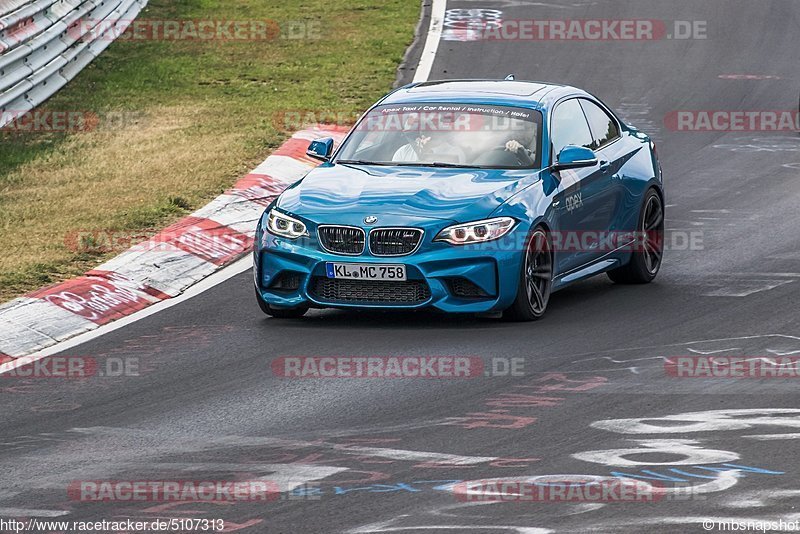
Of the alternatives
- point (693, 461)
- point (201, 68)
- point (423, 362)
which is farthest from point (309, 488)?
point (201, 68)

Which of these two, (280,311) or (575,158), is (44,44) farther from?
(575,158)

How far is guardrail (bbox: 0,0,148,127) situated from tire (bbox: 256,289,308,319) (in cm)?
758

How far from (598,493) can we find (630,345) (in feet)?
11.2

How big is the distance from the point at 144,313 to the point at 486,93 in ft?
9.96

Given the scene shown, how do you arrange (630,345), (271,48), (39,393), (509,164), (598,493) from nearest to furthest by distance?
(598,493) < (39,393) < (630,345) < (509,164) < (271,48)

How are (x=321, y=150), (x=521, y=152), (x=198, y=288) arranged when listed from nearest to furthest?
1. (x=521, y=152)
2. (x=321, y=150)
3. (x=198, y=288)

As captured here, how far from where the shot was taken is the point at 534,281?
445 inches

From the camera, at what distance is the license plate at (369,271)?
10.9 metres

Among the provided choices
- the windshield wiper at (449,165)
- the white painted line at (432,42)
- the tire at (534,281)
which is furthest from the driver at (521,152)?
the white painted line at (432,42)

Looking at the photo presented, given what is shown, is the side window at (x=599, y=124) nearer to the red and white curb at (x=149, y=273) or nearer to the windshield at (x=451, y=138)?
the windshield at (x=451, y=138)

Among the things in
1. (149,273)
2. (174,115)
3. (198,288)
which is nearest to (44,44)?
(174,115)

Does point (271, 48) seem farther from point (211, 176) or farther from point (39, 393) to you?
point (39, 393)

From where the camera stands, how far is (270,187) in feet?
51.2

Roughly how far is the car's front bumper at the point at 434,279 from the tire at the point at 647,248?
207 centimetres
